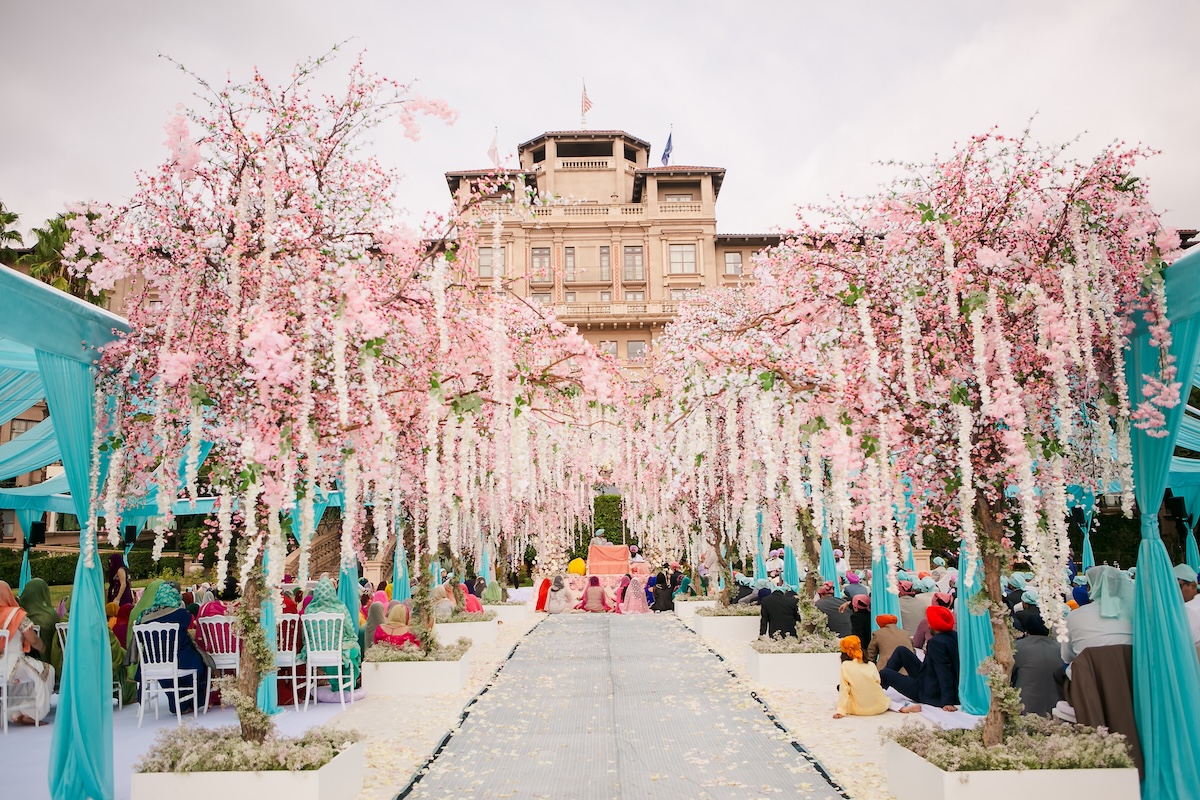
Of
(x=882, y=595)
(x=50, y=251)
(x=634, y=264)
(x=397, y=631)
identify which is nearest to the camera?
(x=397, y=631)

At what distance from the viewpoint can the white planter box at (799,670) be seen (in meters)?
8.14

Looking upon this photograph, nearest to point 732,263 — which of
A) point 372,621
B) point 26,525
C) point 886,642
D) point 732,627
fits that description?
point 732,627

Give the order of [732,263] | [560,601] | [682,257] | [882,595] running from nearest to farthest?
[882,595]
[560,601]
[682,257]
[732,263]

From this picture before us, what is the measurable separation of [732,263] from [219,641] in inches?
1511

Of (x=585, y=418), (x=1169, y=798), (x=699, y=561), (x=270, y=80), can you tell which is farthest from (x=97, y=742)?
(x=699, y=561)

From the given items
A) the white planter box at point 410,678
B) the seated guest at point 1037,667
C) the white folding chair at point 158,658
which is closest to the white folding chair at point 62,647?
the white folding chair at point 158,658

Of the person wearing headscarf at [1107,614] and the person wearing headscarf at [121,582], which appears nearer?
the person wearing headscarf at [1107,614]

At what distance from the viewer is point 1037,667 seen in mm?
5734

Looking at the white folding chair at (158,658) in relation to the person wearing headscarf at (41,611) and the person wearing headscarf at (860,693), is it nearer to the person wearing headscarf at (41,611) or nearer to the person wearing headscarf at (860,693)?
the person wearing headscarf at (41,611)

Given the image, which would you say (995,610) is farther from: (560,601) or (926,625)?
(560,601)

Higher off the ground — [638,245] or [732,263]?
[638,245]

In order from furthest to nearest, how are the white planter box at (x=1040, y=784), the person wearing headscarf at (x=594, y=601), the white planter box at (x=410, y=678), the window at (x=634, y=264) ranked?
the window at (x=634, y=264) → the person wearing headscarf at (x=594, y=601) → the white planter box at (x=410, y=678) → the white planter box at (x=1040, y=784)

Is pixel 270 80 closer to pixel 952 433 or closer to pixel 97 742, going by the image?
pixel 97 742

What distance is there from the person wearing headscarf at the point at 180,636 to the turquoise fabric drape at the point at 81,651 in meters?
2.27
